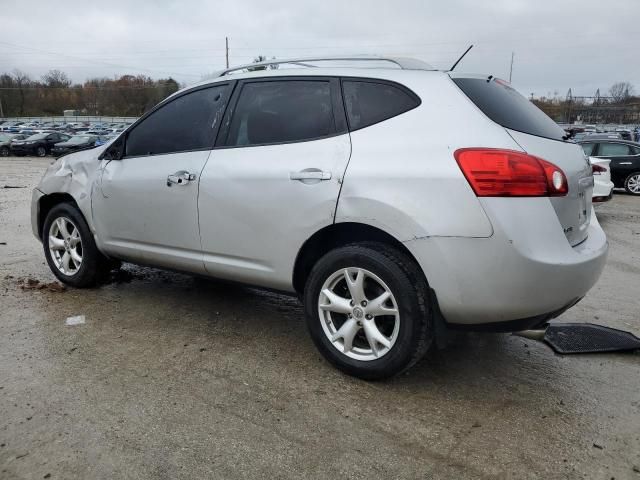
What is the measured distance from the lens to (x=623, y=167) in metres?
14.7

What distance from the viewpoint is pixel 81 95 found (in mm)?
99812

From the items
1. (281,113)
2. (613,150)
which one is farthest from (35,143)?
(281,113)

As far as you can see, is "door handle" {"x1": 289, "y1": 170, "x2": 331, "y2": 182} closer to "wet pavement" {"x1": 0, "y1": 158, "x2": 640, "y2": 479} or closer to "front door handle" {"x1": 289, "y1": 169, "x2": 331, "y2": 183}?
"front door handle" {"x1": 289, "y1": 169, "x2": 331, "y2": 183}

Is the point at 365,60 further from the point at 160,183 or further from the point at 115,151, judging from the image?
the point at 115,151

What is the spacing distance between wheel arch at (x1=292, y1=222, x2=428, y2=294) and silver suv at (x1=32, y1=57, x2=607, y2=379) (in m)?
0.01

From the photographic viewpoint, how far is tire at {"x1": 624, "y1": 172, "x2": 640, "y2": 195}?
1455cm

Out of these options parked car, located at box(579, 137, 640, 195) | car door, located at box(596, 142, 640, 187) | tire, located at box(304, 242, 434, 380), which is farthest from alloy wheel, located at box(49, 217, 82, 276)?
car door, located at box(596, 142, 640, 187)

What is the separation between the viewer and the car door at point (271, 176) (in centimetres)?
304

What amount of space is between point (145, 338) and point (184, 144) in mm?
1375

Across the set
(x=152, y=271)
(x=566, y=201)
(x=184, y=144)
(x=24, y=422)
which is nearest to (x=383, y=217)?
(x=566, y=201)

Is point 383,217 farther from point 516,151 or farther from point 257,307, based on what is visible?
point 257,307

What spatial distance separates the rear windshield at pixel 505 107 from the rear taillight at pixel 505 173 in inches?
10.6

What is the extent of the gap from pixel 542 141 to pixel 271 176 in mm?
1513

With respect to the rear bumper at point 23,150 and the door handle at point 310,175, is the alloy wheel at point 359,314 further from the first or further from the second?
the rear bumper at point 23,150
